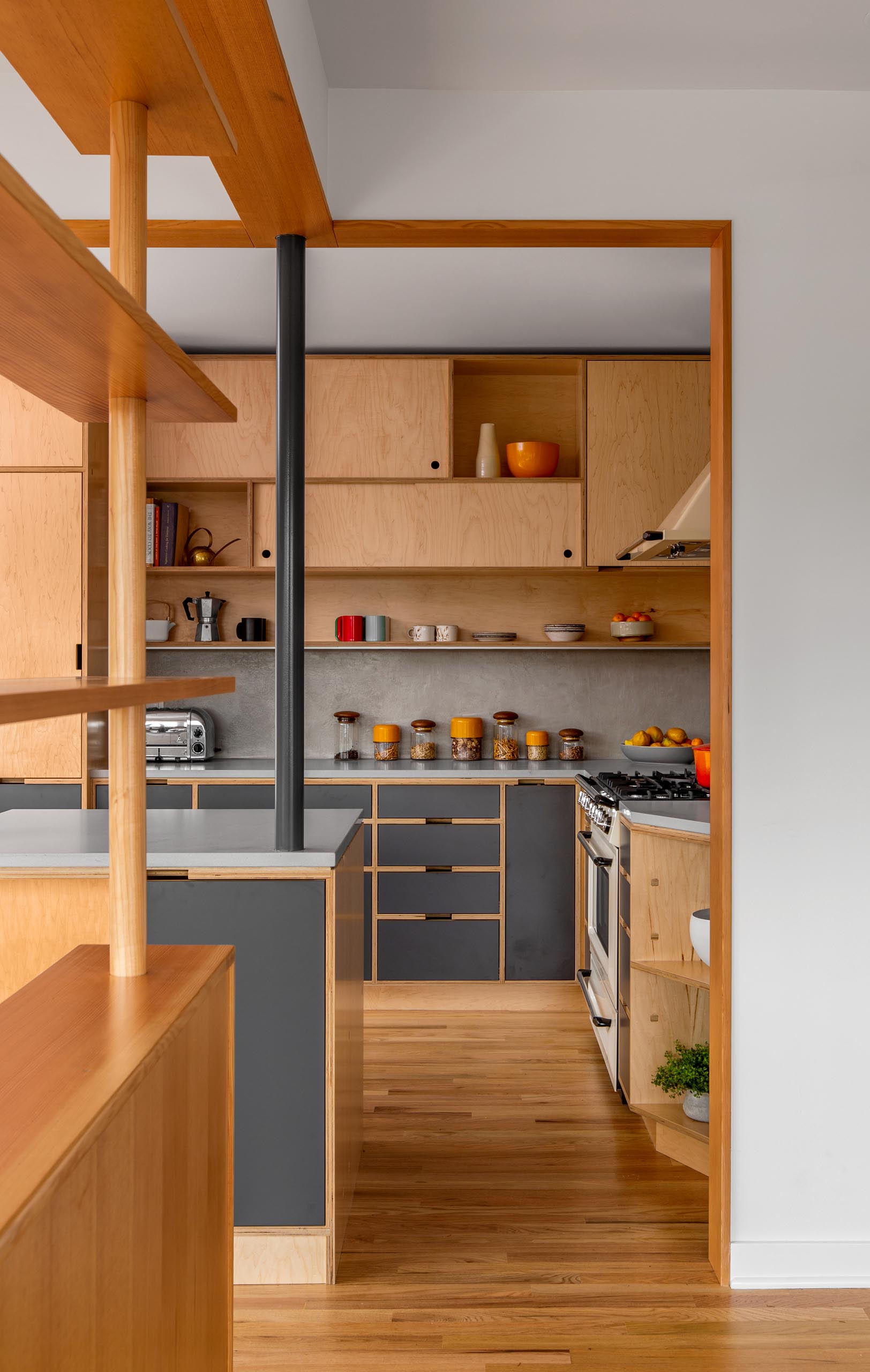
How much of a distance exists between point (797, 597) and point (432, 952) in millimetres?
2275

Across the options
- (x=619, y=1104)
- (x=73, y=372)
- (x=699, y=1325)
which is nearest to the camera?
(x=73, y=372)

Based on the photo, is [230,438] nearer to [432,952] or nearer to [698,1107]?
[432,952]

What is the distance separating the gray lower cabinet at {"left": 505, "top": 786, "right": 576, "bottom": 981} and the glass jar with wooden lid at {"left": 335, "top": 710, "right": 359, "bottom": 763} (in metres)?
0.84

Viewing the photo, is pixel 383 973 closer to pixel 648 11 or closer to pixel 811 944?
pixel 811 944

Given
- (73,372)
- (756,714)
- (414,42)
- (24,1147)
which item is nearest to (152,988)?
(24,1147)

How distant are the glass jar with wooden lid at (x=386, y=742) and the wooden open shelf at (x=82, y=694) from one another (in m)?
3.08

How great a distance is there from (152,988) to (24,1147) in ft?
1.47

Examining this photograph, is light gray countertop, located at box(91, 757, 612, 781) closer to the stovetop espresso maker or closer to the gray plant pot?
the stovetop espresso maker

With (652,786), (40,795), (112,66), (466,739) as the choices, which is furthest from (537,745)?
(112,66)

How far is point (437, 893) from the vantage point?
397 cm

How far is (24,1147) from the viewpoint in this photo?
2.76ft

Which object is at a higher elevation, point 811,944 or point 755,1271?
point 811,944

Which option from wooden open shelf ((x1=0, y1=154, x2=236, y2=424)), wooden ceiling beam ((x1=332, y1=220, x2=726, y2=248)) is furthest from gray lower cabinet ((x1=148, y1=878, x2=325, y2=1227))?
wooden ceiling beam ((x1=332, y1=220, x2=726, y2=248))

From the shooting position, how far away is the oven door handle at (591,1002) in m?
3.13
